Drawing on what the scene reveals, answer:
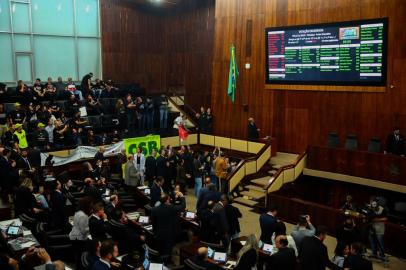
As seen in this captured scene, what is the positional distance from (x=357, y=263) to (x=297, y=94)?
911 cm

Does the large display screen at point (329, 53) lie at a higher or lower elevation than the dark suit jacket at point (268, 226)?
higher

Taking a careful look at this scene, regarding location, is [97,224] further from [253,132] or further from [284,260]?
[253,132]

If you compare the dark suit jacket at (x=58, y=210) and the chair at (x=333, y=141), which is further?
the chair at (x=333, y=141)

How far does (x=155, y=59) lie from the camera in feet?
68.6

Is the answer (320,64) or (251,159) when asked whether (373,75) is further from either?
(251,159)

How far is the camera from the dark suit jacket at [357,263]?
6270 mm

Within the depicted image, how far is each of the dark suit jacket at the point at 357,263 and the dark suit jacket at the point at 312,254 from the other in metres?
0.45

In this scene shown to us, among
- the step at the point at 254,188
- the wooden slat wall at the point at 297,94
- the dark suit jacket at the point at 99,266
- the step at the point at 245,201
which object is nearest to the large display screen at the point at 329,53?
the wooden slat wall at the point at 297,94

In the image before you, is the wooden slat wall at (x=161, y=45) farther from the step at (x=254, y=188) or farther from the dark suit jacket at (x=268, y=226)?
the dark suit jacket at (x=268, y=226)

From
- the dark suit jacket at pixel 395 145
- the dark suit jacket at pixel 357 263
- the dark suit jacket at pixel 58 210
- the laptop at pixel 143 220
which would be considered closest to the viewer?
the dark suit jacket at pixel 357 263

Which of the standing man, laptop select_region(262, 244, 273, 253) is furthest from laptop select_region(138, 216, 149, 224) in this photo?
the standing man

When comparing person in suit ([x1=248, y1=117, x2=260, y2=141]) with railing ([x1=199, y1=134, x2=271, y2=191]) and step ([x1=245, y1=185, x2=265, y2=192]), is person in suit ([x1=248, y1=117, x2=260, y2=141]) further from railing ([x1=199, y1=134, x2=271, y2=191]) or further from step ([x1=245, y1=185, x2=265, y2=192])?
step ([x1=245, y1=185, x2=265, y2=192])

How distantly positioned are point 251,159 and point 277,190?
146 cm

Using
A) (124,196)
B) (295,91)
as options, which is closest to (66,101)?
(124,196)
